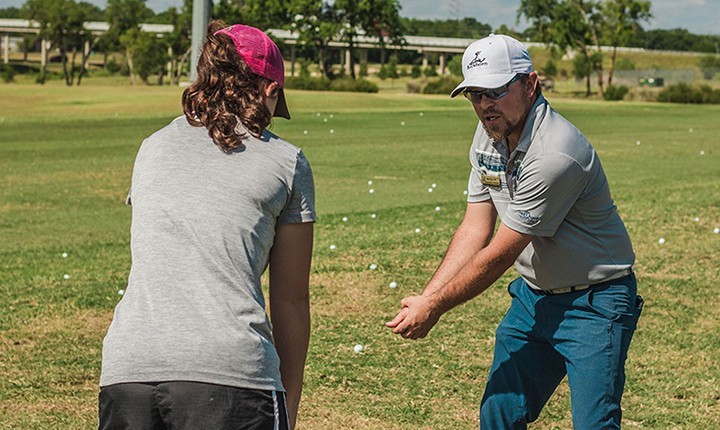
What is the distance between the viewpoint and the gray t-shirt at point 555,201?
426 centimetres

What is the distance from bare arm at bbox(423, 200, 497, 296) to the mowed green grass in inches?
65.7

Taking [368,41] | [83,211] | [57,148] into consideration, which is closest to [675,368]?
[83,211]

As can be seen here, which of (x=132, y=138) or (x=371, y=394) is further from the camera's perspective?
(x=132, y=138)

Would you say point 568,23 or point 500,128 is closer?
point 500,128

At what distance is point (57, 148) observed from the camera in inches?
941

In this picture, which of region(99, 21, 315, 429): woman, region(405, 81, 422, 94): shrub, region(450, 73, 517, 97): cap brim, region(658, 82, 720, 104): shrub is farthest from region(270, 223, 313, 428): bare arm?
region(405, 81, 422, 94): shrub

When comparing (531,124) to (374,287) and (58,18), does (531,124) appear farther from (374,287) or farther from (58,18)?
(58,18)

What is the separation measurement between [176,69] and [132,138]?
235ft

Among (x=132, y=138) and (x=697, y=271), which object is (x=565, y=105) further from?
(x=697, y=271)

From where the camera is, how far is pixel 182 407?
9.74ft

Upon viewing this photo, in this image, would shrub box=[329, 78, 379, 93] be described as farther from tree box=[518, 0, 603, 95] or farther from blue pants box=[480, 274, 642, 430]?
blue pants box=[480, 274, 642, 430]

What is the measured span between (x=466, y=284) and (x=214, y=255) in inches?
65.2

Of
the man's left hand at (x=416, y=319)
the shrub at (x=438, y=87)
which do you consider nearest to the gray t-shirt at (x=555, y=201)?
the man's left hand at (x=416, y=319)

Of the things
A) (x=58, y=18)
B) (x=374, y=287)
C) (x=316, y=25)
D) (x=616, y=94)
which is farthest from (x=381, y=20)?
(x=374, y=287)
